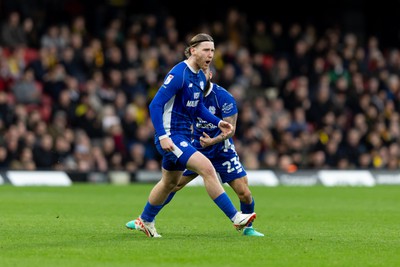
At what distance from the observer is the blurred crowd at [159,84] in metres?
25.0

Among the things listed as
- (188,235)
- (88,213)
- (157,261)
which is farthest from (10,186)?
(157,261)

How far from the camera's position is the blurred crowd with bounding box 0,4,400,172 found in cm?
2503

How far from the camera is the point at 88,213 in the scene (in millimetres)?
16125

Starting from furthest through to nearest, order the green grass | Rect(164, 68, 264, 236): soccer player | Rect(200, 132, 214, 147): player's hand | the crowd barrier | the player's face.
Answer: the crowd barrier < Rect(164, 68, 264, 236): soccer player < Rect(200, 132, 214, 147): player's hand < the player's face < the green grass

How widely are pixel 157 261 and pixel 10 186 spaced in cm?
1413

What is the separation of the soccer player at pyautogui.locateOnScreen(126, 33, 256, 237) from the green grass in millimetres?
384

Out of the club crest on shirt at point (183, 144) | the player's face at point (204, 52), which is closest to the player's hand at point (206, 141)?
the club crest on shirt at point (183, 144)

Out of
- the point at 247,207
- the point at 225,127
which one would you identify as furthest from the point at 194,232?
the point at 225,127

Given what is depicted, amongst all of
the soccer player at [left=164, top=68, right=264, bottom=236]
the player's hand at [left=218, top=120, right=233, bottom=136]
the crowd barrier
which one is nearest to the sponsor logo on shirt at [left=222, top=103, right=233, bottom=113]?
the soccer player at [left=164, top=68, right=264, bottom=236]

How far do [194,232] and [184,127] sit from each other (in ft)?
5.16

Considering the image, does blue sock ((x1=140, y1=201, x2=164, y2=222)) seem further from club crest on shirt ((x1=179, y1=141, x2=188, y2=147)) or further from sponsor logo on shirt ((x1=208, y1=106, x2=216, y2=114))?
sponsor logo on shirt ((x1=208, y1=106, x2=216, y2=114))

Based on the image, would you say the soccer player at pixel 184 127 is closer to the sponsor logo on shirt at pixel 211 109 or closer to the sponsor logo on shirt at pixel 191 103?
the sponsor logo on shirt at pixel 191 103

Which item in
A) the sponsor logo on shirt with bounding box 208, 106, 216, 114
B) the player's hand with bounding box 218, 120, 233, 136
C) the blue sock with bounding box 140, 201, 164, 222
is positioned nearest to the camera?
the player's hand with bounding box 218, 120, 233, 136

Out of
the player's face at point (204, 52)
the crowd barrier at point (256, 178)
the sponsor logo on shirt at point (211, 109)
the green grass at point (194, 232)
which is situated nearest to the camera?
the green grass at point (194, 232)
